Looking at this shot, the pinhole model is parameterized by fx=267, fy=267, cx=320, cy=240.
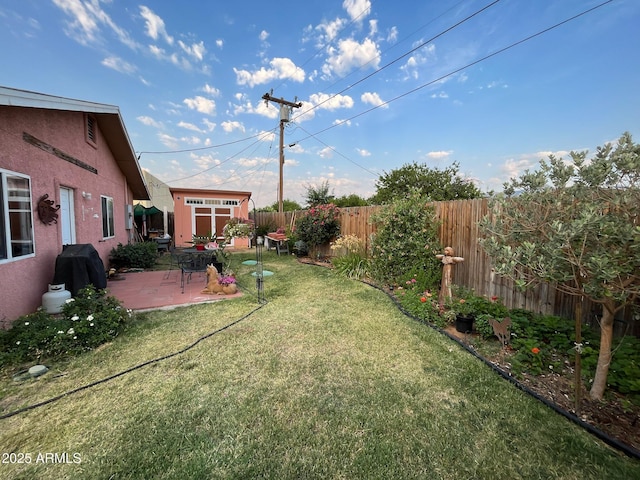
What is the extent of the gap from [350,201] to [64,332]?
1801cm

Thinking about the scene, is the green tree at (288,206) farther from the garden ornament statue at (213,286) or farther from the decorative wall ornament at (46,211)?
the decorative wall ornament at (46,211)

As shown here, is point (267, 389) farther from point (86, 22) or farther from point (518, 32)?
point (86, 22)

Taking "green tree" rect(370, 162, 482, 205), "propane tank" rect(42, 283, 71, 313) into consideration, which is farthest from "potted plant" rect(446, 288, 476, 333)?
"green tree" rect(370, 162, 482, 205)

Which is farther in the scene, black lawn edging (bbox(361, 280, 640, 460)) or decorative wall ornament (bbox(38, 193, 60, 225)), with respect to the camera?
decorative wall ornament (bbox(38, 193, 60, 225))

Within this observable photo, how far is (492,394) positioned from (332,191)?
17.4 metres

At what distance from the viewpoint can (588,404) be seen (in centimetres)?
211

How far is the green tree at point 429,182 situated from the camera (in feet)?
60.3

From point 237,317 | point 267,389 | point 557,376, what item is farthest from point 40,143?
point 557,376

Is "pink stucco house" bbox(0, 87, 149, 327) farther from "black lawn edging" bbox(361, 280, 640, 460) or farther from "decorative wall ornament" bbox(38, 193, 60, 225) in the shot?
"black lawn edging" bbox(361, 280, 640, 460)

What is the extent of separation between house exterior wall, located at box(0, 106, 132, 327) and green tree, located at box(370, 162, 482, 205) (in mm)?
15266

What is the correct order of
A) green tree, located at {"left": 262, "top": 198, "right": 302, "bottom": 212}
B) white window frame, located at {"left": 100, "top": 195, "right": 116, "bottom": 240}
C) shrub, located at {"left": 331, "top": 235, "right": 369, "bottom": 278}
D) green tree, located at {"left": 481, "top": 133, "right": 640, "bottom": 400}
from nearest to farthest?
green tree, located at {"left": 481, "top": 133, "right": 640, "bottom": 400}, shrub, located at {"left": 331, "top": 235, "right": 369, "bottom": 278}, white window frame, located at {"left": 100, "top": 195, "right": 116, "bottom": 240}, green tree, located at {"left": 262, "top": 198, "right": 302, "bottom": 212}

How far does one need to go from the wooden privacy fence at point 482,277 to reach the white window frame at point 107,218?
834cm

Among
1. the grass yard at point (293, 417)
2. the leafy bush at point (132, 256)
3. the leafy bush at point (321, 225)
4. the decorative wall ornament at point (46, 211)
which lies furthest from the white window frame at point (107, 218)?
the leafy bush at point (321, 225)

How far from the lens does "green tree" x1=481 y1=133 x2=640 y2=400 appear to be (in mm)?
1805
